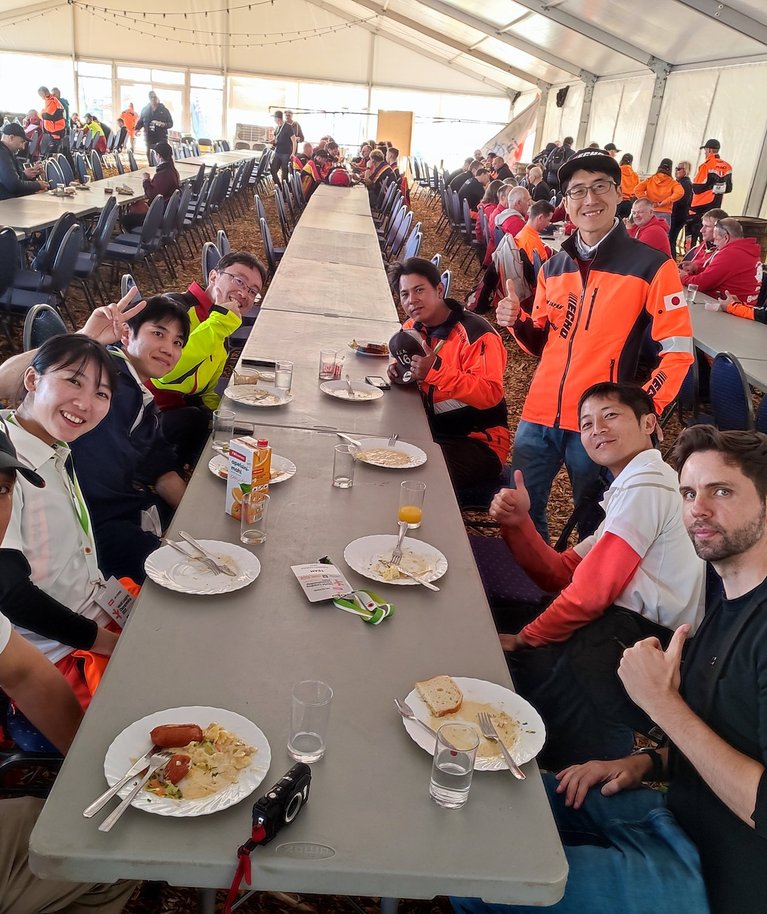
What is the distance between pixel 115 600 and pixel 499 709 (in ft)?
3.43

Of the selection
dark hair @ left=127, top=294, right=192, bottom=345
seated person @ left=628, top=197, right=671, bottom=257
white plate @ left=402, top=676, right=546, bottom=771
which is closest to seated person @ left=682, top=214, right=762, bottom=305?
seated person @ left=628, top=197, right=671, bottom=257

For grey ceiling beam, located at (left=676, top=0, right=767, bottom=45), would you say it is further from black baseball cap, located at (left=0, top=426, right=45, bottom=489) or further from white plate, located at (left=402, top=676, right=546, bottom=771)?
black baseball cap, located at (left=0, top=426, right=45, bottom=489)

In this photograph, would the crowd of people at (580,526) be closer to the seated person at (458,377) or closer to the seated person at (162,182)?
the seated person at (458,377)

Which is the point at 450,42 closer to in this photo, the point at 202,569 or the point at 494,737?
the point at 202,569

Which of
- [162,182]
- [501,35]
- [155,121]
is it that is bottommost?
[162,182]

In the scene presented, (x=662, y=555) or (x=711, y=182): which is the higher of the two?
(x=711, y=182)

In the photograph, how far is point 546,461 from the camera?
2990 millimetres

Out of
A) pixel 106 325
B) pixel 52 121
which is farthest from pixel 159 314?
pixel 52 121

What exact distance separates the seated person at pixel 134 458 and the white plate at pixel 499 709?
1.30 m

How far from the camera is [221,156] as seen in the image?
1534cm

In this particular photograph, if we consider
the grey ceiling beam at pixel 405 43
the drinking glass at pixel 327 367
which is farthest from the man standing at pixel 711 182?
the grey ceiling beam at pixel 405 43

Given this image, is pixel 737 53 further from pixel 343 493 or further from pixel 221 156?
pixel 343 493

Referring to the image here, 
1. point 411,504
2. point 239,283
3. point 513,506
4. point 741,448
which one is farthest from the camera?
point 239,283

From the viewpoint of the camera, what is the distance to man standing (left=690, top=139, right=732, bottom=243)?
35.9ft
